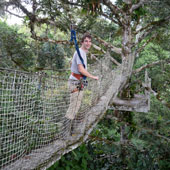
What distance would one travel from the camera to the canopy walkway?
158cm

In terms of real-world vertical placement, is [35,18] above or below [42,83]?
above

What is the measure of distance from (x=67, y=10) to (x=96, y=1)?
0.72 meters

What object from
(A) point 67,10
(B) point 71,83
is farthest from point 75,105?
(A) point 67,10

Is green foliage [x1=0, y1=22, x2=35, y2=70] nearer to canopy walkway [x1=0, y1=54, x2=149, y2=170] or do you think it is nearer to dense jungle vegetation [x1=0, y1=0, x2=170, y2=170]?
dense jungle vegetation [x1=0, y1=0, x2=170, y2=170]

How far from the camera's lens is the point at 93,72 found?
288cm

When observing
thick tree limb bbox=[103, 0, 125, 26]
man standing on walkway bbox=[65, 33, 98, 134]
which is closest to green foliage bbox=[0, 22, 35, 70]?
thick tree limb bbox=[103, 0, 125, 26]

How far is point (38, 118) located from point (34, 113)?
31cm

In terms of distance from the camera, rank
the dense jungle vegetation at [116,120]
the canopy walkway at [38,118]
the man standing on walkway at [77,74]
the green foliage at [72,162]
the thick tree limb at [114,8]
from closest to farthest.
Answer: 1. the canopy walkway at [38,118]
2. the man standing on walkway at [77,74]
3. the green foliage at [72,162]
4. the dense jungle vegetation at [116,120]
5. the thick tree limb at [114,8]

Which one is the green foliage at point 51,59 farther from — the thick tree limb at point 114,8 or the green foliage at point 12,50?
the thick tree limb at point 114,8

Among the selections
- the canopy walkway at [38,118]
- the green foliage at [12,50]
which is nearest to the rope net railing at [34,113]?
the canopy walkway at [38,118]

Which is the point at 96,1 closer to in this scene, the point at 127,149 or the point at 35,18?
the point at 35,18

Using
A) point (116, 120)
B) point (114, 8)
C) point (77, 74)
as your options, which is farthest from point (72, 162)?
point (114, 8)

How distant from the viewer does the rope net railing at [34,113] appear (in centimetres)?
159

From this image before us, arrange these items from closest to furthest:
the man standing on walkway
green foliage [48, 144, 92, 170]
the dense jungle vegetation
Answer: the man standing on walkway
green foliage [48, 144, 92, 170]
the dense jungle vegetation
